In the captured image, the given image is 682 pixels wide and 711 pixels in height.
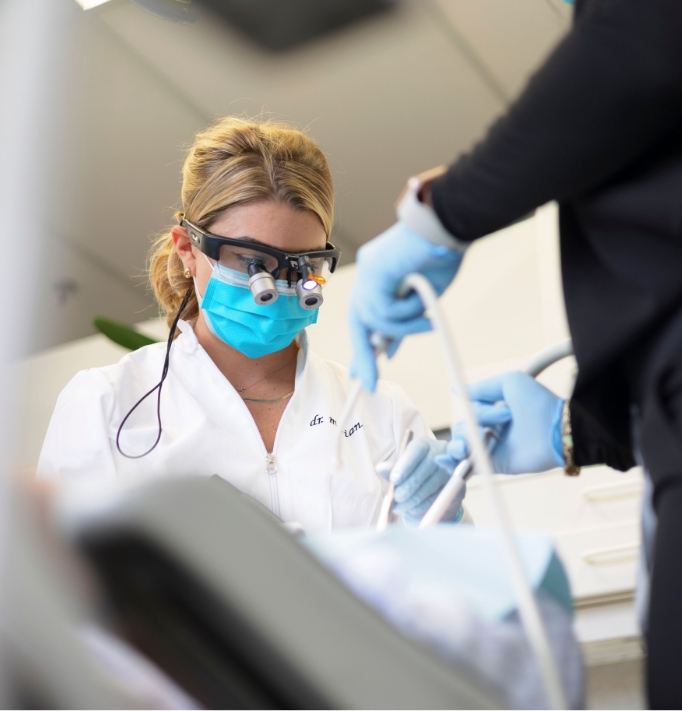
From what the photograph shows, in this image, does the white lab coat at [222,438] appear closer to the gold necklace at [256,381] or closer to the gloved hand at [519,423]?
the gold necklace at [256,381]

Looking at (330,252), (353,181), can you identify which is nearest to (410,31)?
(353,181)

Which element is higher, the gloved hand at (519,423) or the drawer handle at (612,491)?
the gloved hand at (519,423)

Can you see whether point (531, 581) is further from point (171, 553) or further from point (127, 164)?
point (127, 164)

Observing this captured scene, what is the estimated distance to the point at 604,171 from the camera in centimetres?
86

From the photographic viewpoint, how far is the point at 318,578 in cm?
61

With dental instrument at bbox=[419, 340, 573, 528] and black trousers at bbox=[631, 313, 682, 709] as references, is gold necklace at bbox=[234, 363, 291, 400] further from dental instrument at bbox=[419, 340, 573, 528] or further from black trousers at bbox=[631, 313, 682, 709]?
black trousers at bbox=[631, 313, 682, 709]

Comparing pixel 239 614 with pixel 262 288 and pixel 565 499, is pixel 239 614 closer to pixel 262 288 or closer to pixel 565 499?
pixel 262 288

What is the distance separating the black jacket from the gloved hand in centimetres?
28

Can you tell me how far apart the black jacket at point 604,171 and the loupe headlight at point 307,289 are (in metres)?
0.91

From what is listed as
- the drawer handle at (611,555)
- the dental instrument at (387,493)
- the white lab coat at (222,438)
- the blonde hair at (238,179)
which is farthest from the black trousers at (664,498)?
the drawer handle at (611,555)

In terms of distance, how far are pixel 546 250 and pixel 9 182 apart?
9.39 feet

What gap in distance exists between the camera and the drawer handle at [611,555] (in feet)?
8.54

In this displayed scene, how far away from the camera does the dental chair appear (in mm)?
556

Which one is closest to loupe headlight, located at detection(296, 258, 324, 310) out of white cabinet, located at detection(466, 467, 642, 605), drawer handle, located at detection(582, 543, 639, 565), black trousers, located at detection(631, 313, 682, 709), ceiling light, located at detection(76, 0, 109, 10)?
black trousers, located at detection(631, 313, 682, 709)
